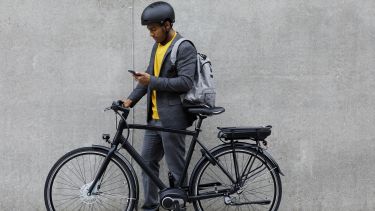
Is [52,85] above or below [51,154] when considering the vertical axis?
above

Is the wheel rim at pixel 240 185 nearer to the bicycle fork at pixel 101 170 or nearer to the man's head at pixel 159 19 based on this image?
the bicycle fork at pixel 101 170

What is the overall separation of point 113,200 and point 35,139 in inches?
40.2

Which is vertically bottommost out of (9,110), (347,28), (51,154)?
(51,154)

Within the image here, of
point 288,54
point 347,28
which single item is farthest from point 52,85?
point 347,28

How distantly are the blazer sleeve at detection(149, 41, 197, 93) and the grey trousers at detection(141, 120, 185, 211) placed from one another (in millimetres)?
451

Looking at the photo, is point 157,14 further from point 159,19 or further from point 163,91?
point 163,91

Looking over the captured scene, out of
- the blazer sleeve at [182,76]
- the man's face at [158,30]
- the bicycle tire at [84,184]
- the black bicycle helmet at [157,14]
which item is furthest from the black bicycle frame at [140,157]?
the black bicycle helmet at [157,14]

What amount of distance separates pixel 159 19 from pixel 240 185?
1.68 m

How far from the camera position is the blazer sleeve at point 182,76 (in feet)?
17.7

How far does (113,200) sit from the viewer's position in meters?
6.36

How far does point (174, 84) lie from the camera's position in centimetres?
541

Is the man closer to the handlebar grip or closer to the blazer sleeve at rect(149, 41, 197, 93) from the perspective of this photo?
the blazer sleeve at rect(149, 41, 197, 93)

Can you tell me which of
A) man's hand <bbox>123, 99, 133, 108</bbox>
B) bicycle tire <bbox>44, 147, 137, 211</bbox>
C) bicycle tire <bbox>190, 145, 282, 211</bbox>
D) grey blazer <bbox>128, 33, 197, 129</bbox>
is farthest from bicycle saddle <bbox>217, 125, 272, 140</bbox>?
bicycle tire <bbox>44, 147, 137, 211</bbox>

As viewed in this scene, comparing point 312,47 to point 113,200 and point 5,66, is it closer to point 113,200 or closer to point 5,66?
point 113,200
